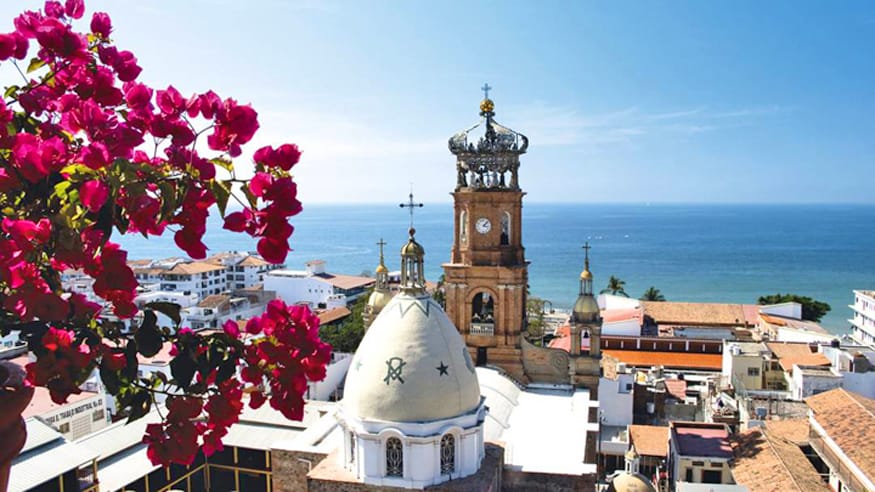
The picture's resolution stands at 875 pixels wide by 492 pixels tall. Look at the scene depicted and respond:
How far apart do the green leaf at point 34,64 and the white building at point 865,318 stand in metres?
54.2

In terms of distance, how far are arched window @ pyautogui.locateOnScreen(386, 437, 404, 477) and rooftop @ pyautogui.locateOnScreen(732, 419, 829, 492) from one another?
986 centimetres

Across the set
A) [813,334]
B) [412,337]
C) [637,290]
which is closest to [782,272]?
[637,290]

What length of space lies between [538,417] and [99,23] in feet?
58.2

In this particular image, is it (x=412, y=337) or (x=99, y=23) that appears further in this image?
(x=412, y=337)

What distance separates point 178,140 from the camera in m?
2.86

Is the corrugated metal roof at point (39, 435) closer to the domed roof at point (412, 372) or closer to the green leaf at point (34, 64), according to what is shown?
the domed roof at point (412, 372)

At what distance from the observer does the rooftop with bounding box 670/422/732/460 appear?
20.6 m

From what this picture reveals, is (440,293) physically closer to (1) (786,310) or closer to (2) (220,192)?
(1) (786,310)

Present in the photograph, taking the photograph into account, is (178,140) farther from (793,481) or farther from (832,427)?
(832,427)

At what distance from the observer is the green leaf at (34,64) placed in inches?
120

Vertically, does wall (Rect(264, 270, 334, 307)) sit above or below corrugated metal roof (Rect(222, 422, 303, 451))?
above

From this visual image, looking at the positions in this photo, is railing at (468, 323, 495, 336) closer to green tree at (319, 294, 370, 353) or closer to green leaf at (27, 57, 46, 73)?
green tree at (319, 294, 370, 353)

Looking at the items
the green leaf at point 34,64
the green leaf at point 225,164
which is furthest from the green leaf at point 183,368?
the green leaf at point 34,64

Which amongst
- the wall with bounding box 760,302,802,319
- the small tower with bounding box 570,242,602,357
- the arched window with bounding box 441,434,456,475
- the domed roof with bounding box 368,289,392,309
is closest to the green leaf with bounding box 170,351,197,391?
the arched window with bounding box 441,434,456,475
